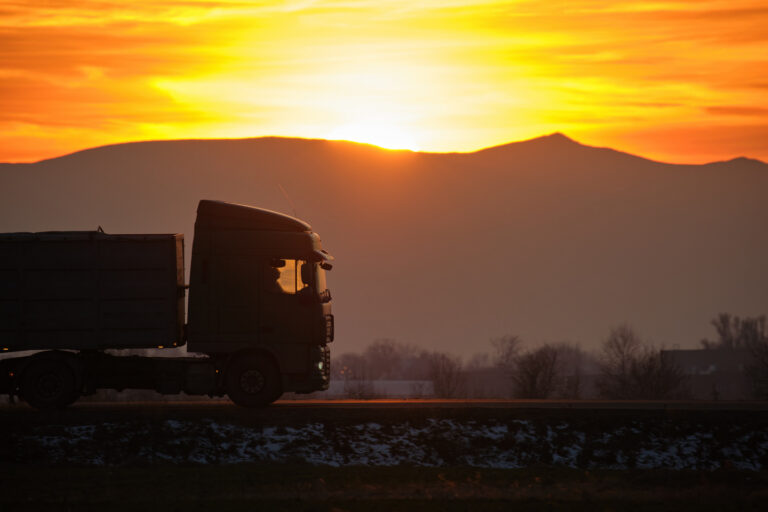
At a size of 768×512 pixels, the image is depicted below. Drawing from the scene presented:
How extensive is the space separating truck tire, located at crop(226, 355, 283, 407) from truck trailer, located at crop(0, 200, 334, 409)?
0.08 ft

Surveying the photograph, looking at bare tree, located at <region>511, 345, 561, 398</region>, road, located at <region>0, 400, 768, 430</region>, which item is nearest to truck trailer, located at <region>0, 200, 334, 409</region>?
road, located at <region>0, 400, 768, 430</region>

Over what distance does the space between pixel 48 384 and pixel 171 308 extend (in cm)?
359

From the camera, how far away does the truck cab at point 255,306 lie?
2531cm

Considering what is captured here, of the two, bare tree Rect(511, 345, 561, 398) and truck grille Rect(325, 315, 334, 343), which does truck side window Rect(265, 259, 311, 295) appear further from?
bare tree Rect(511, 345, 561, 398)

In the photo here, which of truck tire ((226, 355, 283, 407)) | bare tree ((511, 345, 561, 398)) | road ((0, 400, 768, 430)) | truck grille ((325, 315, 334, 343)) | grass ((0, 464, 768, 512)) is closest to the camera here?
grass ((0, 464, 768, 512))

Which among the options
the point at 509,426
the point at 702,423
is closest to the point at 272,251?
the point at 509,426

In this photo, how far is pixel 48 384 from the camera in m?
25.4

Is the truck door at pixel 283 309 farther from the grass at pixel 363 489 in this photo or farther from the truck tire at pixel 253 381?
the grass at pixel 363 489

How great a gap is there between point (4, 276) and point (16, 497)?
30.0 feet

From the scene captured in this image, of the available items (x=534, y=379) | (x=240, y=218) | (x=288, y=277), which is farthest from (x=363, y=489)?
(x=534, y=379)

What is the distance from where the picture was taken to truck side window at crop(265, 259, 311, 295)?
83.3 ft

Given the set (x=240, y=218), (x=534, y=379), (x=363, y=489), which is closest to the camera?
(x=363, y=489)

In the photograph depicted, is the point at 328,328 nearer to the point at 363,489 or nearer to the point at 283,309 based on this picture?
the point at 283,309

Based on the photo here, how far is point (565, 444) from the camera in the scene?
77.1 feet
